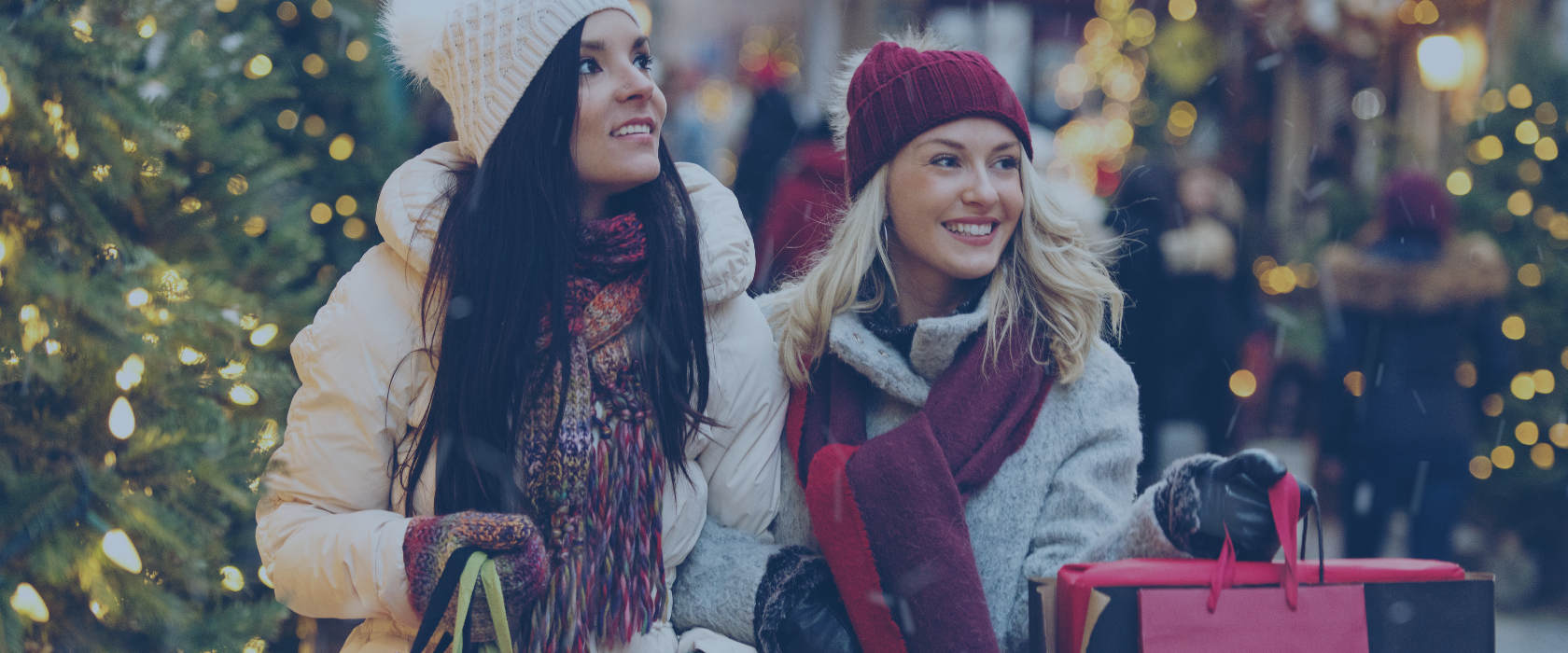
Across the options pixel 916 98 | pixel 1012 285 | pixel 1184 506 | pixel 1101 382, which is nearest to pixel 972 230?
pixel 1012 285

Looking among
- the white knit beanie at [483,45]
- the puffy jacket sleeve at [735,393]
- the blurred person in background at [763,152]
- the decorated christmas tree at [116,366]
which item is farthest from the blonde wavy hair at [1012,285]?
the blurred person in background at [763,152]

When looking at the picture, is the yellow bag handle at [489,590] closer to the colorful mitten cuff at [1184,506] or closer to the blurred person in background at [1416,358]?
the colorful mitten cuff at [1184,506]

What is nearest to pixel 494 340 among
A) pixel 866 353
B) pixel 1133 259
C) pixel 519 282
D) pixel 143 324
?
pixel 519 282

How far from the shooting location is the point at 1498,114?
6008mm

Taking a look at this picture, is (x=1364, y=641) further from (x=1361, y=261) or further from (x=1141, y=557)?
(x=1361, y=261)

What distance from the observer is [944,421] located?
2445 millimetres

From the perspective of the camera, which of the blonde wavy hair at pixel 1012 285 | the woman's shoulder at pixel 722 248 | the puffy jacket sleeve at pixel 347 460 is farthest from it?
the blonde wavy hair at pixel 1012 285

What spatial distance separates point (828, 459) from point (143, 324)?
1.26 metres

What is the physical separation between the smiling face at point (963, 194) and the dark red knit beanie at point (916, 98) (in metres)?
0.03

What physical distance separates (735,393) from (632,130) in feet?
1.95

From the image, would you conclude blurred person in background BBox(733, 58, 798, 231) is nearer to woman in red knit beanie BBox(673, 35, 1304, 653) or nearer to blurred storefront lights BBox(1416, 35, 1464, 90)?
woman in red knit beanie BBox(673, 35, 1304, 653)

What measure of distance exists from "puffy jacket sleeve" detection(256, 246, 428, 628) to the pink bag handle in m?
1.42

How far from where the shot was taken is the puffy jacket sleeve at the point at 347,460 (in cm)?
211

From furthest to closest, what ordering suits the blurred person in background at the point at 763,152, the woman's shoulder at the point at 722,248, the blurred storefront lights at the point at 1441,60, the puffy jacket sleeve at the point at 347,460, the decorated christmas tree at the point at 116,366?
1. the blurred storefront lights at the point at 1441,60
2. the blurred person in background at the point at 763,152
3. the woman's shoulder at the point at 722,248
4. the puffy jacket sleeve at the point at 347,460
5. the decorated christmas tree at the point at 116,366
